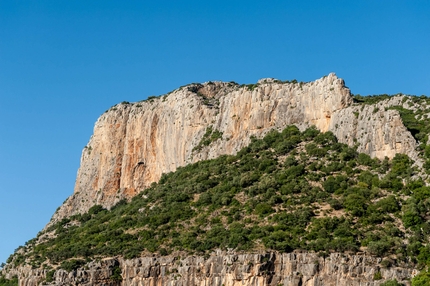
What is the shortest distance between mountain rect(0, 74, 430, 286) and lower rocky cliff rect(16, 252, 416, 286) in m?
0.12

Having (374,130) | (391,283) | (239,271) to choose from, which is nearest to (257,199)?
(239,271)

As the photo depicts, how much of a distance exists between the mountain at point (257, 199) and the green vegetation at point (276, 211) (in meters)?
0.17

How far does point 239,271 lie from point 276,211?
12245mm

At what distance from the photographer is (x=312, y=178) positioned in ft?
316

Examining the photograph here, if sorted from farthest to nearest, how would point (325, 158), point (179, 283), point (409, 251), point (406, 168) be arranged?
1. point (325, 158)
2. point (406, 168)
3. point (179, 283)
4. point (409, 251)

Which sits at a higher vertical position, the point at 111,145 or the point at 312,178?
the point at 111,145

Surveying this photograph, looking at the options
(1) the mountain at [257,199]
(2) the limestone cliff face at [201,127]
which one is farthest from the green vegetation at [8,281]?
(2) the limestone cliff face at [201,127]

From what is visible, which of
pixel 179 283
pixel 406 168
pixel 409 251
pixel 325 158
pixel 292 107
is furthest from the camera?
pixel 292 107

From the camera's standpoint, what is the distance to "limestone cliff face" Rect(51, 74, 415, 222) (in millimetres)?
100062

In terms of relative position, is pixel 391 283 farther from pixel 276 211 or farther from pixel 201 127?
pixel 201 127

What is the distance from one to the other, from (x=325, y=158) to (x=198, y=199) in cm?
1548

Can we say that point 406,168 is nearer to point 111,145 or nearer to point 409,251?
point 409,251

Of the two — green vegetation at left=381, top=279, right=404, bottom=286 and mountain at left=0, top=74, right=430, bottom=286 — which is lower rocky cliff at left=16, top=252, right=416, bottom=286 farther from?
green vegetation at left=381, top=279, right=404, bottom=286

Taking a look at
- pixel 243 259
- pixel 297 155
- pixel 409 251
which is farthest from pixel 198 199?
pixel 409 251
